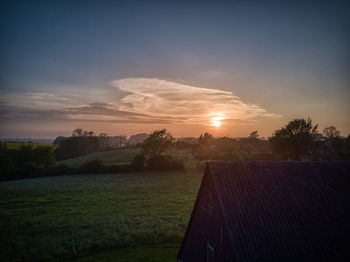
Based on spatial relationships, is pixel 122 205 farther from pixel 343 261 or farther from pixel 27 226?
pixel 343 261

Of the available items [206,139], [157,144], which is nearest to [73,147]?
[157,144]

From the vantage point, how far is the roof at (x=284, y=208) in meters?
7.72

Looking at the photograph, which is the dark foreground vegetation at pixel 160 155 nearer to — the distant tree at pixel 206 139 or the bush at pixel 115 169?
the bush at pixel 115 169

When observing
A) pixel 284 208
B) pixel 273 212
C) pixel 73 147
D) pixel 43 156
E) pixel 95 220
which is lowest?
pixel 95 220

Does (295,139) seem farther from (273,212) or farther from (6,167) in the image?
(6,167)

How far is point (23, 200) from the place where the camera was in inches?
1411

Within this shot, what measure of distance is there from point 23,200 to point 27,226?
1482 centimetres

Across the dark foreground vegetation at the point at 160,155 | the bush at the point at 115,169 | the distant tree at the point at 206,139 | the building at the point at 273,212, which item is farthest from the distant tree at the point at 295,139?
the building at the point at 273,212

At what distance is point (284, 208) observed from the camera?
8844mm

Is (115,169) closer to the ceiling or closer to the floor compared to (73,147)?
closer to the floor

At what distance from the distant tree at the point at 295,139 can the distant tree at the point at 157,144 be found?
32.1m

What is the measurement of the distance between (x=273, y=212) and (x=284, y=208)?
2.02 ft

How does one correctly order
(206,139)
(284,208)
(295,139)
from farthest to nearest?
(206,139) < (295,139) < (284,208)

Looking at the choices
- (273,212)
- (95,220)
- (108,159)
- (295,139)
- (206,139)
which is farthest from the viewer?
(206,139)
